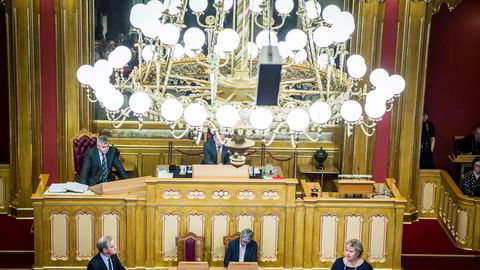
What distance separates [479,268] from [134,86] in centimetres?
580

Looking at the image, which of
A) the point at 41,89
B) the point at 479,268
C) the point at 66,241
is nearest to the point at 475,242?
the point at 479,268

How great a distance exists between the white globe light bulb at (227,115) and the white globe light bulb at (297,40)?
50.1 inches

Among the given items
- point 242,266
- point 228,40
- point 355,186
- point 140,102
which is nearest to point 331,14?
point 228,40

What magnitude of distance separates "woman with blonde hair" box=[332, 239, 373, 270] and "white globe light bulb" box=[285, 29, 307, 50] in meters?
2.17

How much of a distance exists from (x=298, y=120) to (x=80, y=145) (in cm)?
558

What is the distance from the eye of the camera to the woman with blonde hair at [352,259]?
8359 millimetres

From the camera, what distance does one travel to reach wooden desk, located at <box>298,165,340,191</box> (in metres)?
12.3

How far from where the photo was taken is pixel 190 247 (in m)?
9.66

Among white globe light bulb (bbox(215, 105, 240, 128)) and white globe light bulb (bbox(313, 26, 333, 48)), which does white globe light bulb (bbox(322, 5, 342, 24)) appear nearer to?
white globe light bulb (bbox(313, 26, 333, 48))

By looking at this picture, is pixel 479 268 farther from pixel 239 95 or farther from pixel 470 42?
pixel 239 95

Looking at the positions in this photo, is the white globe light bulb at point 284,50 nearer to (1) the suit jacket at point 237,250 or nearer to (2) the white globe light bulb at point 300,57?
(2) the white globe light bulb at point 300,57

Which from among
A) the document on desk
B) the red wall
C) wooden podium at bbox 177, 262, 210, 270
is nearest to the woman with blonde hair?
wooden podium at bbox 177, 262, 210, 270

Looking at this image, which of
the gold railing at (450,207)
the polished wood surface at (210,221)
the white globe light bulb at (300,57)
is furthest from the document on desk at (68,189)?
the gold railing at (450,207)

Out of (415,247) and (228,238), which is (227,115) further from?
(415,247)
